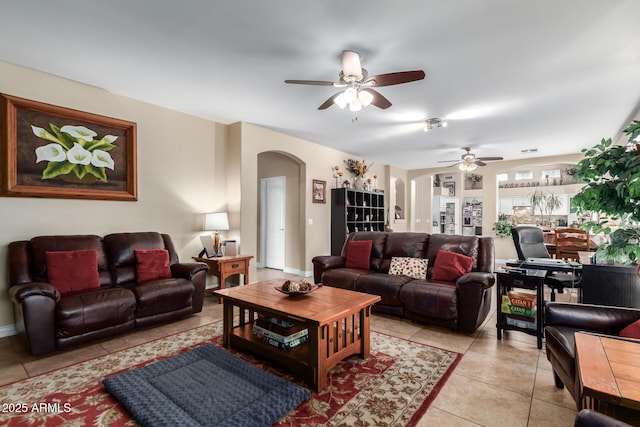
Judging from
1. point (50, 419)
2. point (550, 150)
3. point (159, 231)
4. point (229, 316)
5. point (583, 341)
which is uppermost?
point (550, 150)

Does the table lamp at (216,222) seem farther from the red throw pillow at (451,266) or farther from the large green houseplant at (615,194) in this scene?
the large green houseplant at (615,194)

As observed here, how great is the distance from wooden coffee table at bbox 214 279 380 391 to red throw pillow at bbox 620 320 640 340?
1.55 metres

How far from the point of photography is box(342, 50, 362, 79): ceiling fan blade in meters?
2.51

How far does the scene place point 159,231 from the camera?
13.5 ft

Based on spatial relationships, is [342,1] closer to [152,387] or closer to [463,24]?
[463,24]

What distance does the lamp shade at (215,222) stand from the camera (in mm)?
4340

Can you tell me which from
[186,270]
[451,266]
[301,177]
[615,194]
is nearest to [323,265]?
[451,266]

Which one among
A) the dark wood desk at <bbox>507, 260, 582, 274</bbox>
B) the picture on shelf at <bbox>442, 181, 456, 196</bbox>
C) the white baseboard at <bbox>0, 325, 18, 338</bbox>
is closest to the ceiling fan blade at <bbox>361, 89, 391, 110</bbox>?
the dark wood desk at <bbox>507, 260, 582, 274</bbox>

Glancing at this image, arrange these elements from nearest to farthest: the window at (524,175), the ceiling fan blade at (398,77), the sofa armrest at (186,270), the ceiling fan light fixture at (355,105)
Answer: the ceiling fan blade at (398,77) < the ceiling fan light fixture at (355,105) < the sofa armrest at (186,270) < the window at (524,175)

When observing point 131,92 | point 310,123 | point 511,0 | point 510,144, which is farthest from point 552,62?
point 131,92

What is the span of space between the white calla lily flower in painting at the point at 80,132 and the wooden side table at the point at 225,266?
1.96m

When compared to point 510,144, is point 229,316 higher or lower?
lower

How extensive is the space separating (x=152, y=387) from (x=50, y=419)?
20.6 inches

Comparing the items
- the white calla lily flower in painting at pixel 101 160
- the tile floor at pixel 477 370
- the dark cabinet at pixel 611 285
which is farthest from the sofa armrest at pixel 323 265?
the white calla lily flower in painting at pixel 101 160
